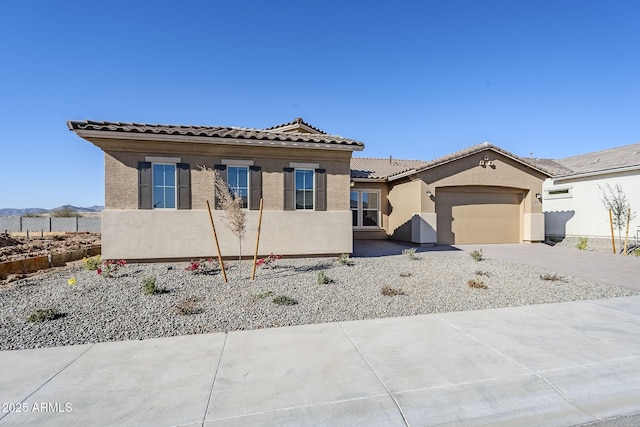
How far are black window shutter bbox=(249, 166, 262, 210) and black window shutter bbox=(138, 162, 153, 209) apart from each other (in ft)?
10.1

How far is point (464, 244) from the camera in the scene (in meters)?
14.3

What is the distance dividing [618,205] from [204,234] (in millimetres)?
17809

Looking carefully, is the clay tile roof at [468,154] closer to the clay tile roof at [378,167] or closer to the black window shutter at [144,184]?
the clay tile roof at [378,167]

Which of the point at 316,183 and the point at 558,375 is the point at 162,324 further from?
the point at 316,183

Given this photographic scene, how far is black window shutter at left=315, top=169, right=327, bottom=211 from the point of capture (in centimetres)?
1030

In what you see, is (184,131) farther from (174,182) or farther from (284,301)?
(284,301)

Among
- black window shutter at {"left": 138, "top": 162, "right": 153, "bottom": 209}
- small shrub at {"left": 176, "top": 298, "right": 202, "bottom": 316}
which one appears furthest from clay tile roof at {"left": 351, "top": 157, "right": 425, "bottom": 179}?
small shrub at {"left": 176, "top": 298, "right": 202, "bottom": 316}

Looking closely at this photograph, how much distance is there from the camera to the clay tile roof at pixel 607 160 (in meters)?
15.5

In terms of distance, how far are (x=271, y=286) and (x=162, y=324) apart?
97.8 inches

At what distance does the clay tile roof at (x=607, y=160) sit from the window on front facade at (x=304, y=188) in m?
15.9

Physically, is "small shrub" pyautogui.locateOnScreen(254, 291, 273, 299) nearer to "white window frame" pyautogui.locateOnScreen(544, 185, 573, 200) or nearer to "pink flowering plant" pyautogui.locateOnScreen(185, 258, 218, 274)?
"pink flowering plant" pyautogui.locateOnScreen(185, 258, 218, 274)

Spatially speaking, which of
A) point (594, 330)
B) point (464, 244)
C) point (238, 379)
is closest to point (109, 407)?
point (238, 379)

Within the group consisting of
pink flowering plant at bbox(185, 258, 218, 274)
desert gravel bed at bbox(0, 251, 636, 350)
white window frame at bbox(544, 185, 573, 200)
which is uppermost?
white window frame at bbox(544, 185, 573, 200)

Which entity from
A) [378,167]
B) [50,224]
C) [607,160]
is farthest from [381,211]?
[50,224]
